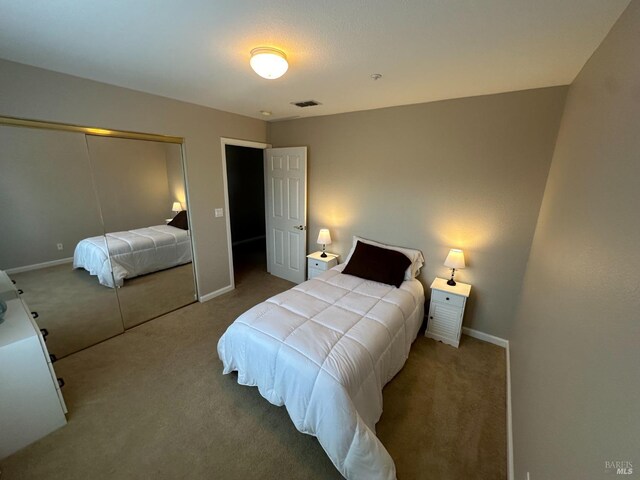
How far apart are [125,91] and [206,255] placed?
190 centimetres

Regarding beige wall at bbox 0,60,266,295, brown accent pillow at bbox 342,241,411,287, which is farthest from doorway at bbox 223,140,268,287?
brown accent pillow at bbox 342,241,411,287

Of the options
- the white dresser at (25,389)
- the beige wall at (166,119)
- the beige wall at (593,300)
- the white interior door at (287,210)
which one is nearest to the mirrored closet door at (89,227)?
the beige wall at (166,119)

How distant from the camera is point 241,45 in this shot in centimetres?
149

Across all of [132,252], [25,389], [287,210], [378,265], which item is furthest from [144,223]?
[378,265]

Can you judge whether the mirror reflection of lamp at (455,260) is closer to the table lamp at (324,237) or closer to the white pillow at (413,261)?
the white pillow at (413,261)

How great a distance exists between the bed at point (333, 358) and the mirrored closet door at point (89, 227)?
1.57m

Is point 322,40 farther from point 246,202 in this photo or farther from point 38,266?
point 246,202

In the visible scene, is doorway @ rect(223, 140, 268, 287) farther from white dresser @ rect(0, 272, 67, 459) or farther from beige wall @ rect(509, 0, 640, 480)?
beige wall @ rect(509, 0, 640, 480)

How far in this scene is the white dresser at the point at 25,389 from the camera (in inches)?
56.9

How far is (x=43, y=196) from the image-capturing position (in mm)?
2090

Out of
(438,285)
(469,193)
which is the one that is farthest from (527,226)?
(438,285)

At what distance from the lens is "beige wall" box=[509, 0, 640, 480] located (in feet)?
2.10

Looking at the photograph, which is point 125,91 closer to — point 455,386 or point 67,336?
point 67,336

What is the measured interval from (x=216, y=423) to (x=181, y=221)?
7.29 feet
